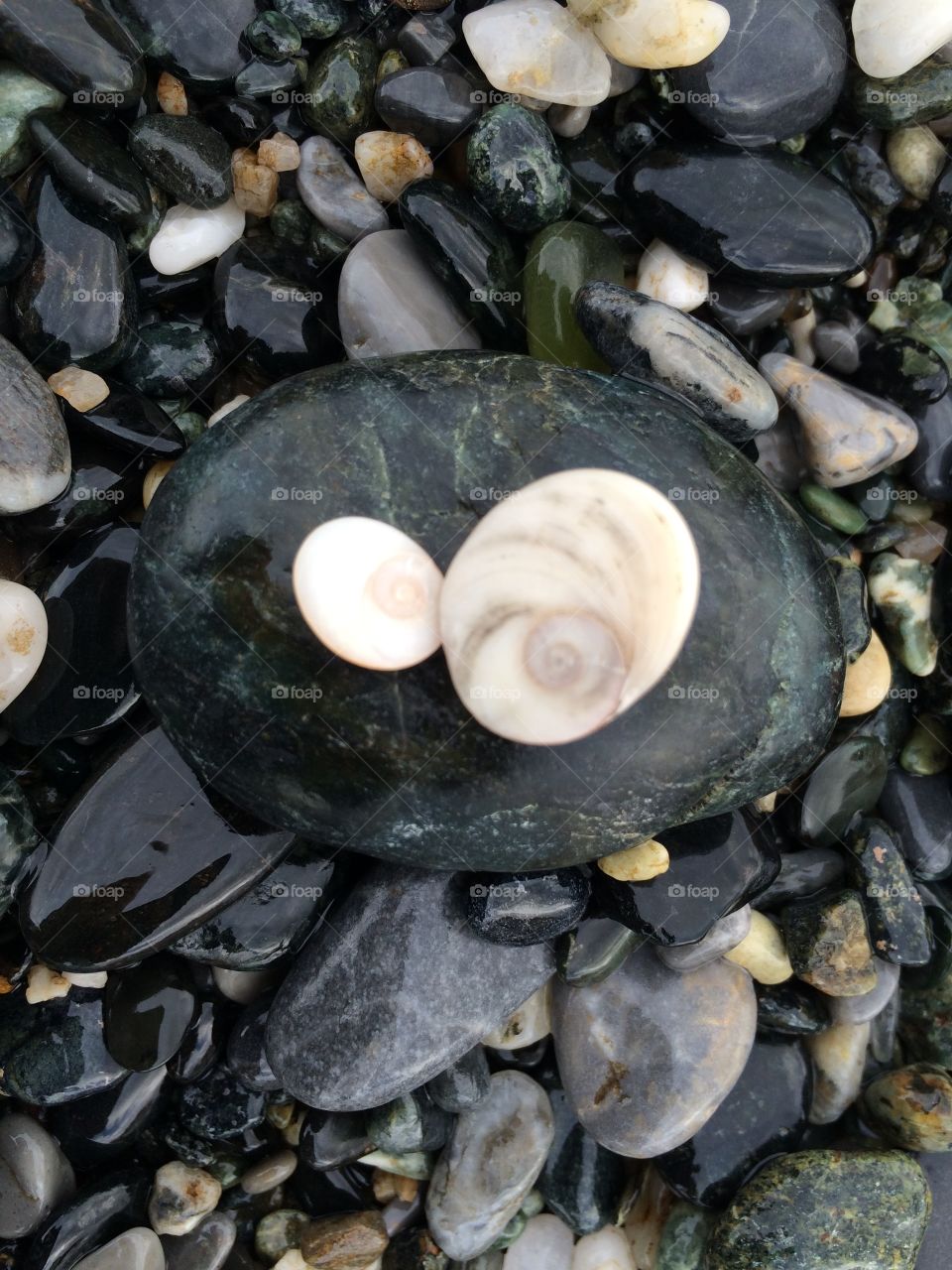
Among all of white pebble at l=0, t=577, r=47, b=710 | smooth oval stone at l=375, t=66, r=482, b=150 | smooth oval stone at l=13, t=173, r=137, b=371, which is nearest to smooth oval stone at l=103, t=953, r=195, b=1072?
white pebble at l=0, t=577, r=47, b=710

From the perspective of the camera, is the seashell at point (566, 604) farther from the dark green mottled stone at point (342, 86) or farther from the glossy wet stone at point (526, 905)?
the dark green mottled stone at point (342, 86)

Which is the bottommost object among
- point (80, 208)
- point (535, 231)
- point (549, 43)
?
point (535, 231)

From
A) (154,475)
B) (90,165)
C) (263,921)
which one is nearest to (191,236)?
(90,165)

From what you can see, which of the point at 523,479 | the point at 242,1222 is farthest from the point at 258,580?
the point at 242,1222

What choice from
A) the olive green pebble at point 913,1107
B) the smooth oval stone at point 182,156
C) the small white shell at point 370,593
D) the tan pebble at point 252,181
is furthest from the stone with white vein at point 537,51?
the olive green pebble at point 913,1107

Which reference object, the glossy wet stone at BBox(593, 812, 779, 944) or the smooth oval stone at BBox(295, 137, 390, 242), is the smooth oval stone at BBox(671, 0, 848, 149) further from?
the glossy wet stone at BBox(593, 812, 779, 944)

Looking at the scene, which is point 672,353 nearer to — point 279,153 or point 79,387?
point 279,153

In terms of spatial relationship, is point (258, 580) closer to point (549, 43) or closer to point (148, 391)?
point (148, 391)
